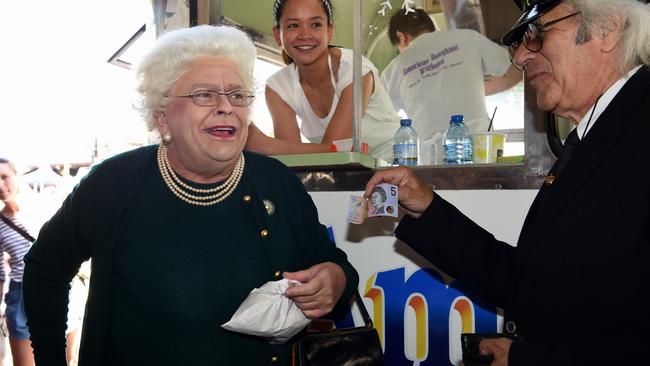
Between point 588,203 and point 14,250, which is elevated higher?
point 588,203

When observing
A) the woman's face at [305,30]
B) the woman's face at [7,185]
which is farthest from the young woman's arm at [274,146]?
the woman's face at [7,185]

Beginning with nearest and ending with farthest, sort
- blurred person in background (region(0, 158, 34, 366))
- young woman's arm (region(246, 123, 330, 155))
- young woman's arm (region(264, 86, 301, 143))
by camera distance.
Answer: young woman's arm (region(246, 123, 330, 155)), young woman's arm (region(264, 86, 301, 143)), blurred person in background (region(0, 158, 34, 366))

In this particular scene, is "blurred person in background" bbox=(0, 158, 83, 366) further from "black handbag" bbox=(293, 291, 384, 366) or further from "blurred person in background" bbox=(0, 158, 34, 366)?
Result: "black handbag" bbox=(293, 291, 384, 366)

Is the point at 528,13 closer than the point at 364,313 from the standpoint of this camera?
Yes

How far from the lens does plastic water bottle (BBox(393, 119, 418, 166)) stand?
111 inches

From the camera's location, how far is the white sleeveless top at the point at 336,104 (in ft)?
10.8

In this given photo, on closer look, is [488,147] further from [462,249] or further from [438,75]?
[438,75]

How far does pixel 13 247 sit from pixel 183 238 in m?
3.74

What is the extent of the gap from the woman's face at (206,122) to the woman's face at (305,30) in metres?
1.40

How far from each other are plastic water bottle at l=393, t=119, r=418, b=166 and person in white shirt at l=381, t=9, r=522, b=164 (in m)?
0.14

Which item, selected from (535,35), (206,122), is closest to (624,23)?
(535,35)

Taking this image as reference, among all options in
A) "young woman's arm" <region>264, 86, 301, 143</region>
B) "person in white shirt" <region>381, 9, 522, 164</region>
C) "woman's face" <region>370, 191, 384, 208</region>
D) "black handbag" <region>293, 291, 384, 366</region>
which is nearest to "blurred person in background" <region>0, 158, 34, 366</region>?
"young woman's arm" <region>264, 86, 301, 143</region>

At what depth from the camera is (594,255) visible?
1.43 meters

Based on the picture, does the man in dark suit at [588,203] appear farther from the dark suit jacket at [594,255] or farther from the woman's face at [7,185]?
the woman's face at [7,185]
